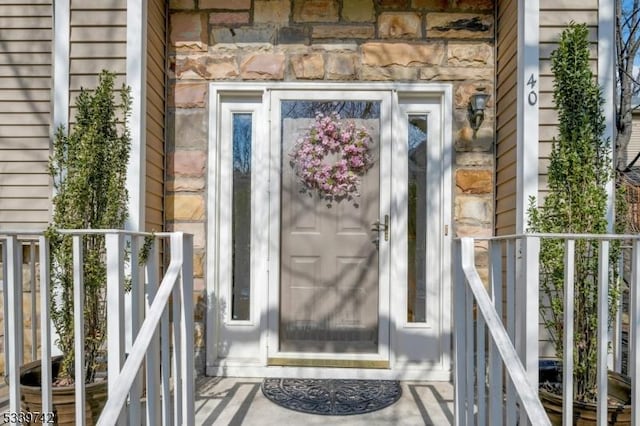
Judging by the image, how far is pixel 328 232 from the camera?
299 cm

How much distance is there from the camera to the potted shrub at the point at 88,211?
2027 millimetres

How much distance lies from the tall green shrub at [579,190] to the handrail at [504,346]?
1.46ft

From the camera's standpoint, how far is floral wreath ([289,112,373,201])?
2.98m

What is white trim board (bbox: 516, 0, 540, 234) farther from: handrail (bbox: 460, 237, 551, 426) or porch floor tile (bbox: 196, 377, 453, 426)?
porch floor tile (bbox: 196, 377, 453, 426)

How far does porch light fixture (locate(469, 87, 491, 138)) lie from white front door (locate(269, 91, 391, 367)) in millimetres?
559

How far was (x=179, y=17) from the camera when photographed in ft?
9.73

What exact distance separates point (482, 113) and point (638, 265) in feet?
4.71

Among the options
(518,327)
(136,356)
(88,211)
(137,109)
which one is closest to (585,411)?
(518,327)

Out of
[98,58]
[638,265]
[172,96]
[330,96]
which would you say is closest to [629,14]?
[330,96]

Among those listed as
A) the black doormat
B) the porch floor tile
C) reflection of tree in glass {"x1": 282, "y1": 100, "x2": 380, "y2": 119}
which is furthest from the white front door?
the porch floor tile

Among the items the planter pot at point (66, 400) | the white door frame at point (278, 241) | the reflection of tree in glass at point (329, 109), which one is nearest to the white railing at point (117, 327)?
the planter pot at point (66, 400)

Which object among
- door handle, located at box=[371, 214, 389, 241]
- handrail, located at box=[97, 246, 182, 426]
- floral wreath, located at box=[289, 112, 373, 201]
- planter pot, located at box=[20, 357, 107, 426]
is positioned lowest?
planter pot, located at box=[20, 357, 107, 426]

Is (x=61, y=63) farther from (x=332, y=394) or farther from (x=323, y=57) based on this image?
(x=332, y=394)

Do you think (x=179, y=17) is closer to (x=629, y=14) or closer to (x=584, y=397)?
(x=584, y=397)
